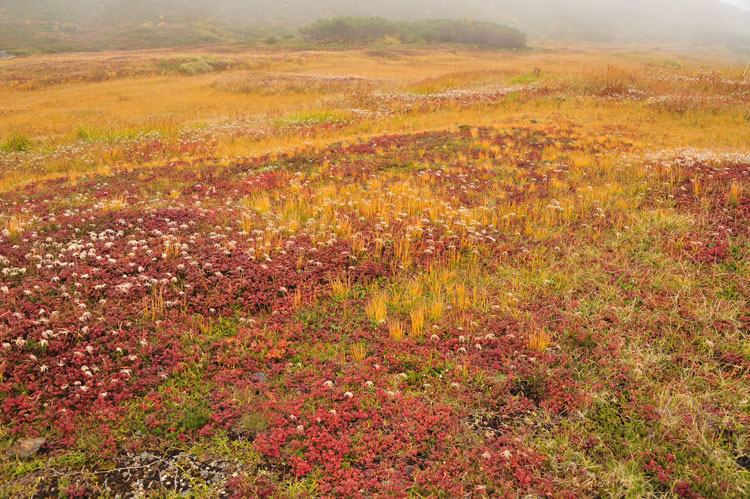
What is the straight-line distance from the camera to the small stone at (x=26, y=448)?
436cm

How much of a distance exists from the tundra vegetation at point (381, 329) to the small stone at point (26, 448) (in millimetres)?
34

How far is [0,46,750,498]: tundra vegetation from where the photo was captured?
4277 mm

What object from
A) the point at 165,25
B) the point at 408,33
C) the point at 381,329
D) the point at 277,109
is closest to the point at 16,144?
the point at 277,109

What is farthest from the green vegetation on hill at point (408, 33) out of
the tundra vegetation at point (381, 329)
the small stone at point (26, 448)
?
the small stone at point (26, 448)

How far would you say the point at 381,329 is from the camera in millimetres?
6457

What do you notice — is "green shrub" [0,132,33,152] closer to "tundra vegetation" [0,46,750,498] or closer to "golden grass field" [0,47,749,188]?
"golden grass field" [0,47,749,188]

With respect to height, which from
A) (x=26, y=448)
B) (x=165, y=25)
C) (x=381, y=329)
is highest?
(x=165, y=25)

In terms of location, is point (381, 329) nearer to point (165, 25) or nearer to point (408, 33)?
point (408, 33)

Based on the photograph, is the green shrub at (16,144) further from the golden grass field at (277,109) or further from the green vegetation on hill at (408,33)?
the green vegetation on hill at (408,33)

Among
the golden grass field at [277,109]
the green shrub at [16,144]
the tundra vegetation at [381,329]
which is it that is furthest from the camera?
the green shrub at [16,144]

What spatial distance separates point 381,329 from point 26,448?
14.7 feet

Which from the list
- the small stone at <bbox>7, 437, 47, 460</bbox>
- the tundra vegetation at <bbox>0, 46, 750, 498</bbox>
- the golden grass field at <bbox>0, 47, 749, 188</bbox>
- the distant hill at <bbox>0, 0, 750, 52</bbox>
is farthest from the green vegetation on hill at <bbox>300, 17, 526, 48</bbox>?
the small stone at <bbox>7, 437, 47, 460</bbox>

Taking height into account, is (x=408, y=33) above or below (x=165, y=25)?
below

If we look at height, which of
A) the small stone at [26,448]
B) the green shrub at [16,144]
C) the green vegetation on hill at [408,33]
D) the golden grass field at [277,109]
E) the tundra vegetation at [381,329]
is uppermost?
the green vegetation on hill at [408,33]
